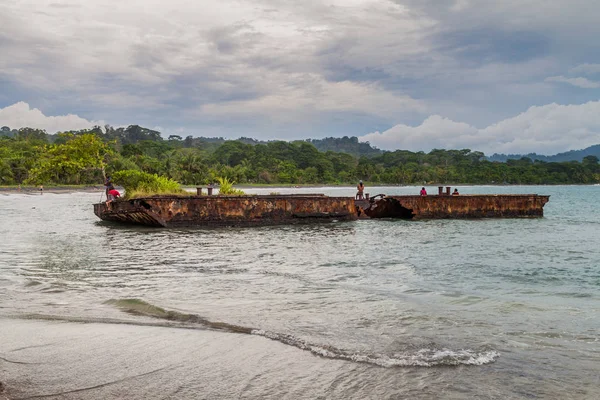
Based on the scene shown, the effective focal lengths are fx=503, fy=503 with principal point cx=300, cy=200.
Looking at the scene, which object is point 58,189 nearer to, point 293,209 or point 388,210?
point 293,209

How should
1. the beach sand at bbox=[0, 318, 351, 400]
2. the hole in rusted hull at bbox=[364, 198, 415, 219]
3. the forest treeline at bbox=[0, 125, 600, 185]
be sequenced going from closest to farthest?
the beach sand at bbox=[0, 318, 351, 400] → the hole in rusted hull at bbox=[364, 198, 415, 219] → the forest treeline at bbox=[0, 125, 600, 185]

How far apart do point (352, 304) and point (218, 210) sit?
54.1 feet

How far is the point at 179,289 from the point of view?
931cm

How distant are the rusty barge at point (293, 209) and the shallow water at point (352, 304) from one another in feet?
17.1

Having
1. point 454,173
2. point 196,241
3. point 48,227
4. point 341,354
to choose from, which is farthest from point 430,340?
point 454,173

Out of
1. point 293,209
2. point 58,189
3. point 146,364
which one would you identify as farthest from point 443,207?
point 58,189

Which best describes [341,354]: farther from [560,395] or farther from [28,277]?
[28,277]

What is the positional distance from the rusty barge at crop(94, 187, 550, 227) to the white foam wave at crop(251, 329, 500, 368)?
60.4ft

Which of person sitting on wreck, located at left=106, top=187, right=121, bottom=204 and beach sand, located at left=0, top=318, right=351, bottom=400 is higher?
person sitting on wreck, located at left=106, top=187, right=121, bottom=204

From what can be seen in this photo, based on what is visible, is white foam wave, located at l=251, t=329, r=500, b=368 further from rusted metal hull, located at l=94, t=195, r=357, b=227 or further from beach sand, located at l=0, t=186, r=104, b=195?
beach sand, located at l=0, t=186, r=104, b=195

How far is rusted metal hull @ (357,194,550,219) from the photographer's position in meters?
28.5

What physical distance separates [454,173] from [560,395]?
19799 centimetres

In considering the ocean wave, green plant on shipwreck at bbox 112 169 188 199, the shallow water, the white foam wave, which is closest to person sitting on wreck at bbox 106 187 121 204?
green plant on shipwreck at bbox 112 169 188 199

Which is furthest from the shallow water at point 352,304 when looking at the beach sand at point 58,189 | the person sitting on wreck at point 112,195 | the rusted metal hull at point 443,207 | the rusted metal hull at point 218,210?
the beach sand at point 58,189
